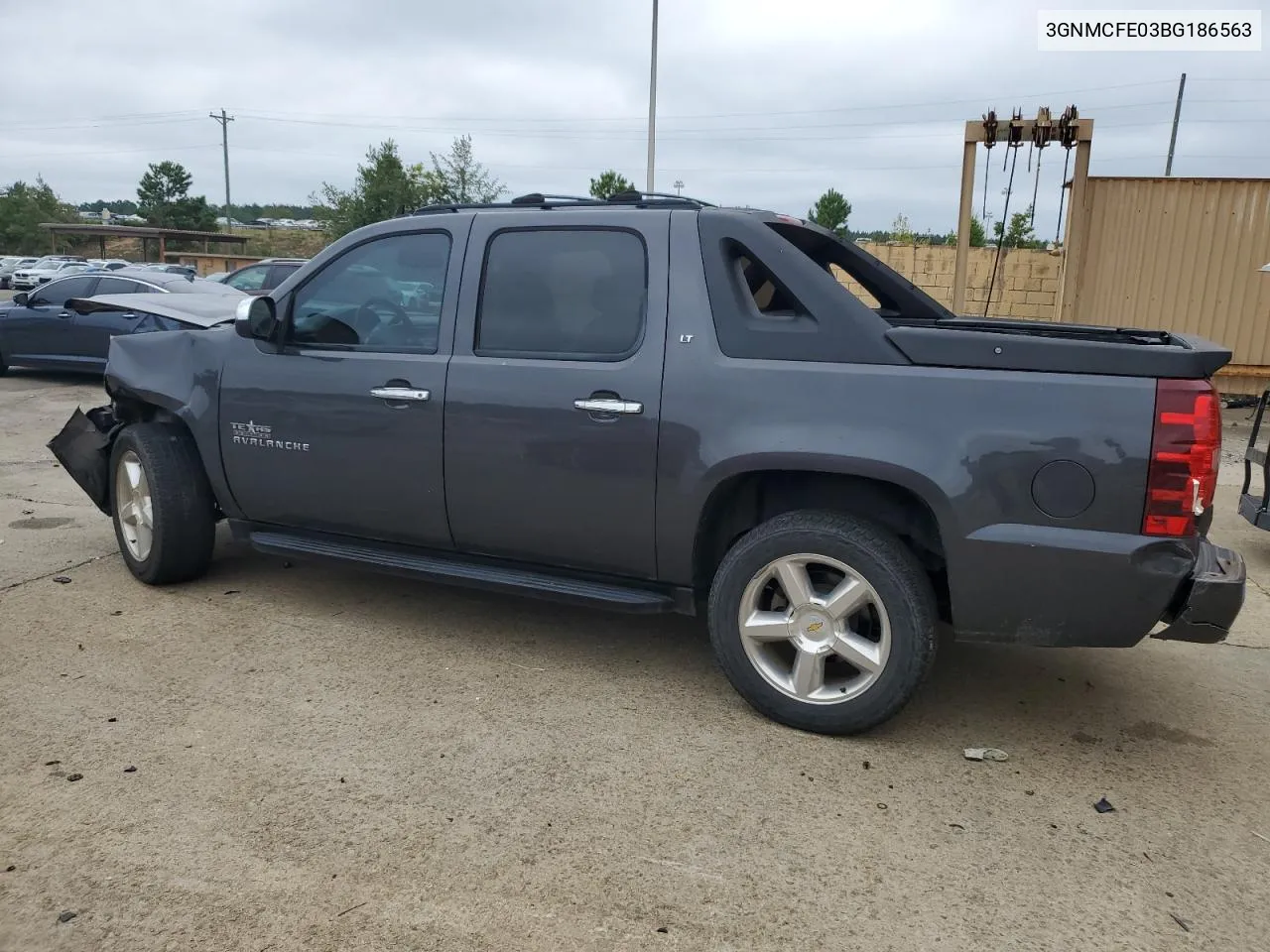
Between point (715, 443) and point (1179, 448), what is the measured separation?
4.73 feet

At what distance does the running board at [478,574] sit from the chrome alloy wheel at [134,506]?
A: 0.62m

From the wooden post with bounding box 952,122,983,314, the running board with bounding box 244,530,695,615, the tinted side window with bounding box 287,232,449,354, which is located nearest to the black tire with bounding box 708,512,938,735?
the running board with bounding box 244,530,695,615

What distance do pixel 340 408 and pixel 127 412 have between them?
1.69 metres

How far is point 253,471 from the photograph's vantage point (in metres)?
4.53

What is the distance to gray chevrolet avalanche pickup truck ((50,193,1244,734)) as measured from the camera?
3.06m

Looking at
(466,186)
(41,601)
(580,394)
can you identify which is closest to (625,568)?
(580,394)

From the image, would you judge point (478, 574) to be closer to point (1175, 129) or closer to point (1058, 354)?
point (1058, 354)

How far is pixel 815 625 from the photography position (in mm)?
3434

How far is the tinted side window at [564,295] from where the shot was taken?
376 centimetres

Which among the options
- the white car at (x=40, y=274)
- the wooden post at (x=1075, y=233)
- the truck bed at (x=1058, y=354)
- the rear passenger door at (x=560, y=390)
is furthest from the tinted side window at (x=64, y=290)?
the white car at (x=40, y=274)

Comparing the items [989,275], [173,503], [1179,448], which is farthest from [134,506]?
[989,275]

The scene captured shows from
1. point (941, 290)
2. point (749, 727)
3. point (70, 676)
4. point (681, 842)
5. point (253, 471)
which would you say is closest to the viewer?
point (681, 842)

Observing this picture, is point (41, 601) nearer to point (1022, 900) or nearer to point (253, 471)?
point (253, 471)

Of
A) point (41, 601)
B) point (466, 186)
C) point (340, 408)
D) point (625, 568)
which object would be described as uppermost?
point (466, 186)
